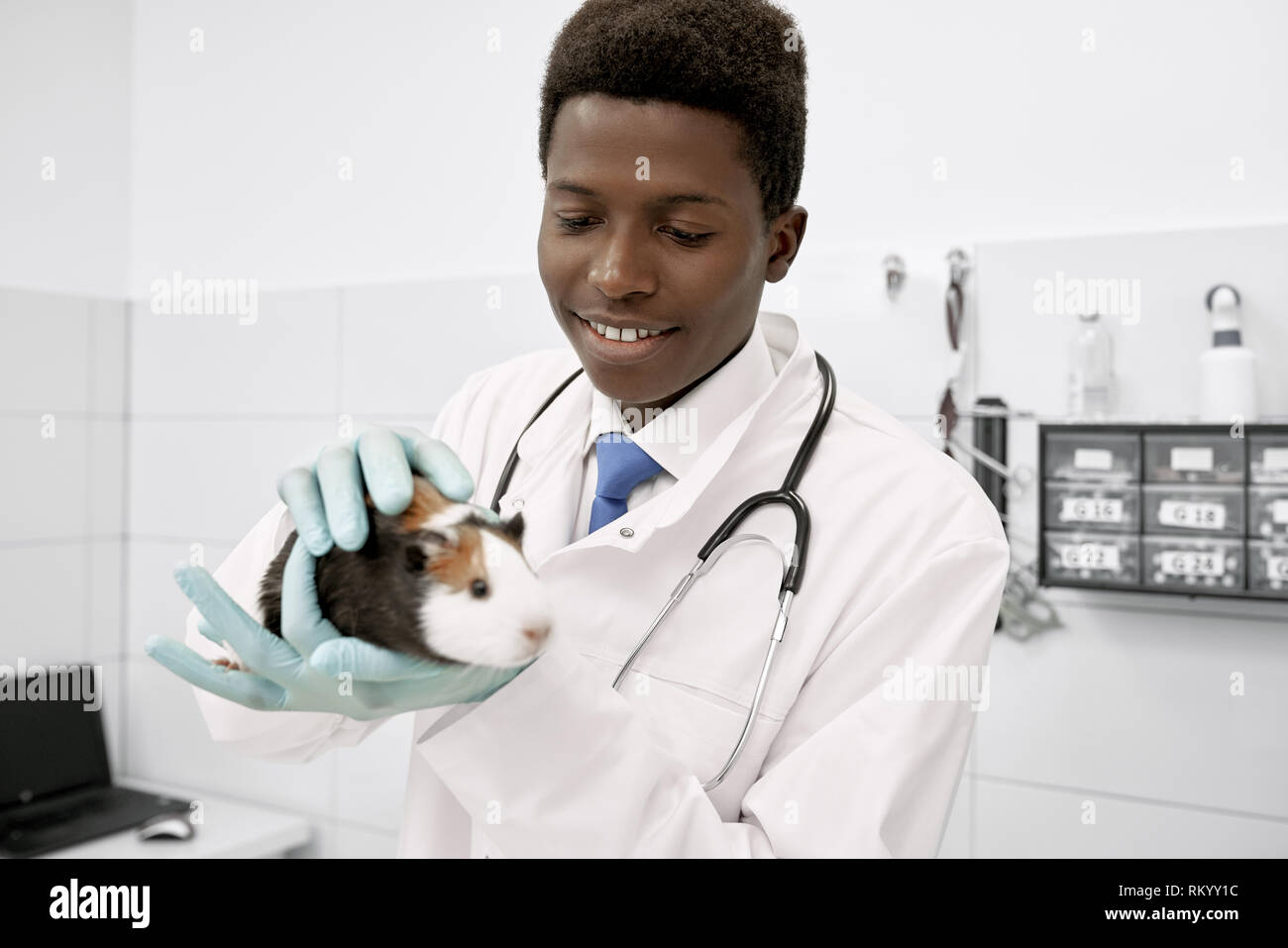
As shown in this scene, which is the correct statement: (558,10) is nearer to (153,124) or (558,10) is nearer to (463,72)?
(463,72)

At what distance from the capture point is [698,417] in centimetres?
101

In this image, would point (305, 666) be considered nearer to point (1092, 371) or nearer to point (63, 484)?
point (1092, 371)

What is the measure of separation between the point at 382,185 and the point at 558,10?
0.51 metres

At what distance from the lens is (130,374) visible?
255cm

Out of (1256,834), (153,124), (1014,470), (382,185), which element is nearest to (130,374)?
(153,124)

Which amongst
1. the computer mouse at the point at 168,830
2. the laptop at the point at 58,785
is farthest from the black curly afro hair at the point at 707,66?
the laptop at the point at 58,785

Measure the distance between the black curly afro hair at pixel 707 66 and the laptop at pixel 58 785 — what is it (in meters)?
1.85

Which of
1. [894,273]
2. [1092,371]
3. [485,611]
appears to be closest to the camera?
[485,611]

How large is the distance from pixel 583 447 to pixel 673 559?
0.16 meters

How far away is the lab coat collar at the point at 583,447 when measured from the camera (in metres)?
0.95

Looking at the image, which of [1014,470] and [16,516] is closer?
[1014,470]

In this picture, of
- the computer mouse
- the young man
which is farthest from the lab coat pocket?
the computer mouse

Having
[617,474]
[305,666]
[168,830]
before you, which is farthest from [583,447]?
[168,830]

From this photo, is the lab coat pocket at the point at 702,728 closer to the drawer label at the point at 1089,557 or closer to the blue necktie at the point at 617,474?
the blue necktie at the point at 617,474
